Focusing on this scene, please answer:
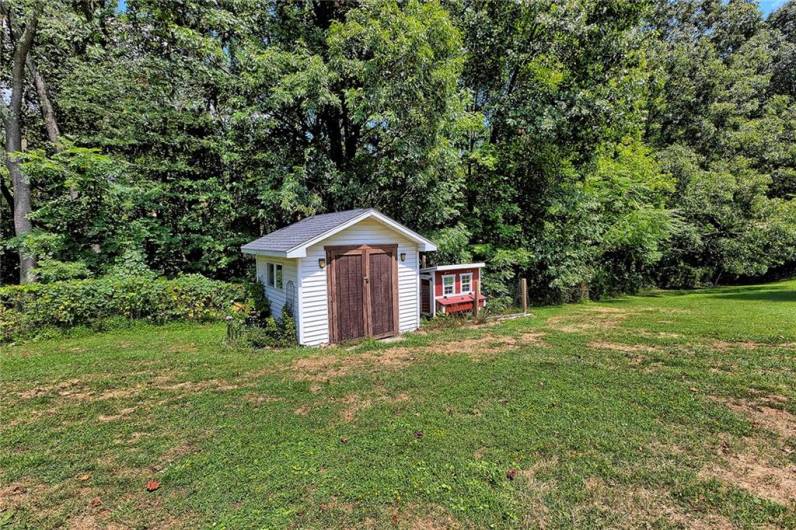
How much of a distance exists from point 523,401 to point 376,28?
10.4m

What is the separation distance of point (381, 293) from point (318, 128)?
7.83 m

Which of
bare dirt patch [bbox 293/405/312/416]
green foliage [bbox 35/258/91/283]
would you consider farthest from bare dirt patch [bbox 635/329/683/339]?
green foliage [bbox 35/258/91/283]

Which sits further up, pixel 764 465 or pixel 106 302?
pixel 106 302

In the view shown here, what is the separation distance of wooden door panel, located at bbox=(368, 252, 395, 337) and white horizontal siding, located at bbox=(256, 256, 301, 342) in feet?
5.49

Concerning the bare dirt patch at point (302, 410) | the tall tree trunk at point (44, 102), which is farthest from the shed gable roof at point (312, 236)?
the tall tree trunk at point (44, 102)

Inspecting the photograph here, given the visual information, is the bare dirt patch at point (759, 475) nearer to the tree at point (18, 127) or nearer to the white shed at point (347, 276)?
the white shed at point (347, 276)

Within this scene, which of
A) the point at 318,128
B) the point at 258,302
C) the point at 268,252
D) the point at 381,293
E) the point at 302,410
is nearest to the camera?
the point at 302,410

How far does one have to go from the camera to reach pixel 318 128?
13648 mm

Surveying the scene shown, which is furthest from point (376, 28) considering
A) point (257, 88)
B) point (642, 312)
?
point (642, 312)

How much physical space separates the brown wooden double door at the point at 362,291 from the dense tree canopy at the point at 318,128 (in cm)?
374

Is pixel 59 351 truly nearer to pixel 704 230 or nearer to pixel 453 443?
pixel 453 443

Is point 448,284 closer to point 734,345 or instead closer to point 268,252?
point 268,252

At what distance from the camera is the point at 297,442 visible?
394 cm

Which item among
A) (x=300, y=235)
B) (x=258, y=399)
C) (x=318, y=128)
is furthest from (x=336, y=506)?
(x=318, y=128)
